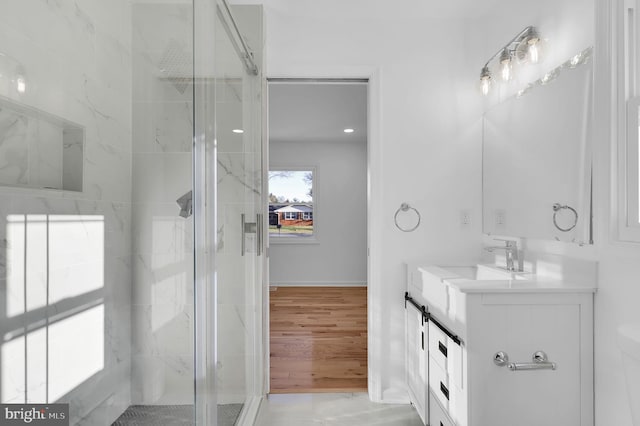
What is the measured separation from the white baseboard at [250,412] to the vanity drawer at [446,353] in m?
1.03

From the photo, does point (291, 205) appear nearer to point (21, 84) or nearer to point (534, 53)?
point (534, 53)

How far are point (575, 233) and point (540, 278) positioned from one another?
31cm

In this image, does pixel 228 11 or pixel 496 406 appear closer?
pixel 496 406

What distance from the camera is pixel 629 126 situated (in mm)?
1225

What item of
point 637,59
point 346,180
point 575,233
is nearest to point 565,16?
point 637,59

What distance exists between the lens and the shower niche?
2.40ft

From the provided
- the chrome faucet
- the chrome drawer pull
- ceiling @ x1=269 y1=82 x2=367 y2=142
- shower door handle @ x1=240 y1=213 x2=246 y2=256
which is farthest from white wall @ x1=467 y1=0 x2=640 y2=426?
ceiling @ x1=269 y1=82 x2=367 y2=142

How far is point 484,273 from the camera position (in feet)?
6.81

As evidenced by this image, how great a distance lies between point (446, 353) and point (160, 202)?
53.8 inches

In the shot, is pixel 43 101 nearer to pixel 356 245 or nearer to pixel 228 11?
pixel 228 11

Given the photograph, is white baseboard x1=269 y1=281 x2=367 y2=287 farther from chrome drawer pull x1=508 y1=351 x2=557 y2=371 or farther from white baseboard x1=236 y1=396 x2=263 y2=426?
chrome drawer pull x1=508 y1=351 x2=557 y2=371

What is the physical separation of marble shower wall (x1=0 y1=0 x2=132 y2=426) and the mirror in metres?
1.70

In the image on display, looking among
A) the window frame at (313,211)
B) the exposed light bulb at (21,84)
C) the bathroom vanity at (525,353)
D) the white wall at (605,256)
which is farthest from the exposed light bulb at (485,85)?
the window frame at (313,211)

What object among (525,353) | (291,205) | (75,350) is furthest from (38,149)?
(291,205)
